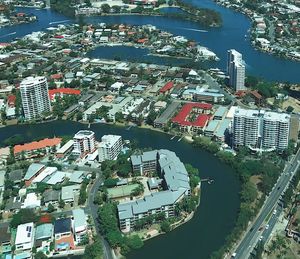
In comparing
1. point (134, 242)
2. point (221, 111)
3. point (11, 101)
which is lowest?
point (11, 101)

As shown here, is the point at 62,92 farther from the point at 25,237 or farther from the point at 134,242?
the point at 134,242

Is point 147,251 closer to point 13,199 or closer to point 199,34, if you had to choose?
point 13,199

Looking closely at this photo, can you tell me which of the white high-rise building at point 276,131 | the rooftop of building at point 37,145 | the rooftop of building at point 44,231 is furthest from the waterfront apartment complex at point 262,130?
the rooftop of building at point 44,231

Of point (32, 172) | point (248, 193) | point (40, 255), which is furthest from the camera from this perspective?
point (32, 172)

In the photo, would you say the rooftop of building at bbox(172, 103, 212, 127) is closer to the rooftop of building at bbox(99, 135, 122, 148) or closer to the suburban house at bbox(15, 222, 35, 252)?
the rooftop of building at bbox(99, 135, 122, 148)

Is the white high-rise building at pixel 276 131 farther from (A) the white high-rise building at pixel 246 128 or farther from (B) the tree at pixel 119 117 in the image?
(B) the tree at pixel 119 117

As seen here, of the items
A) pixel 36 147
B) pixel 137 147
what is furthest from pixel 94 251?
pixel 36 147
